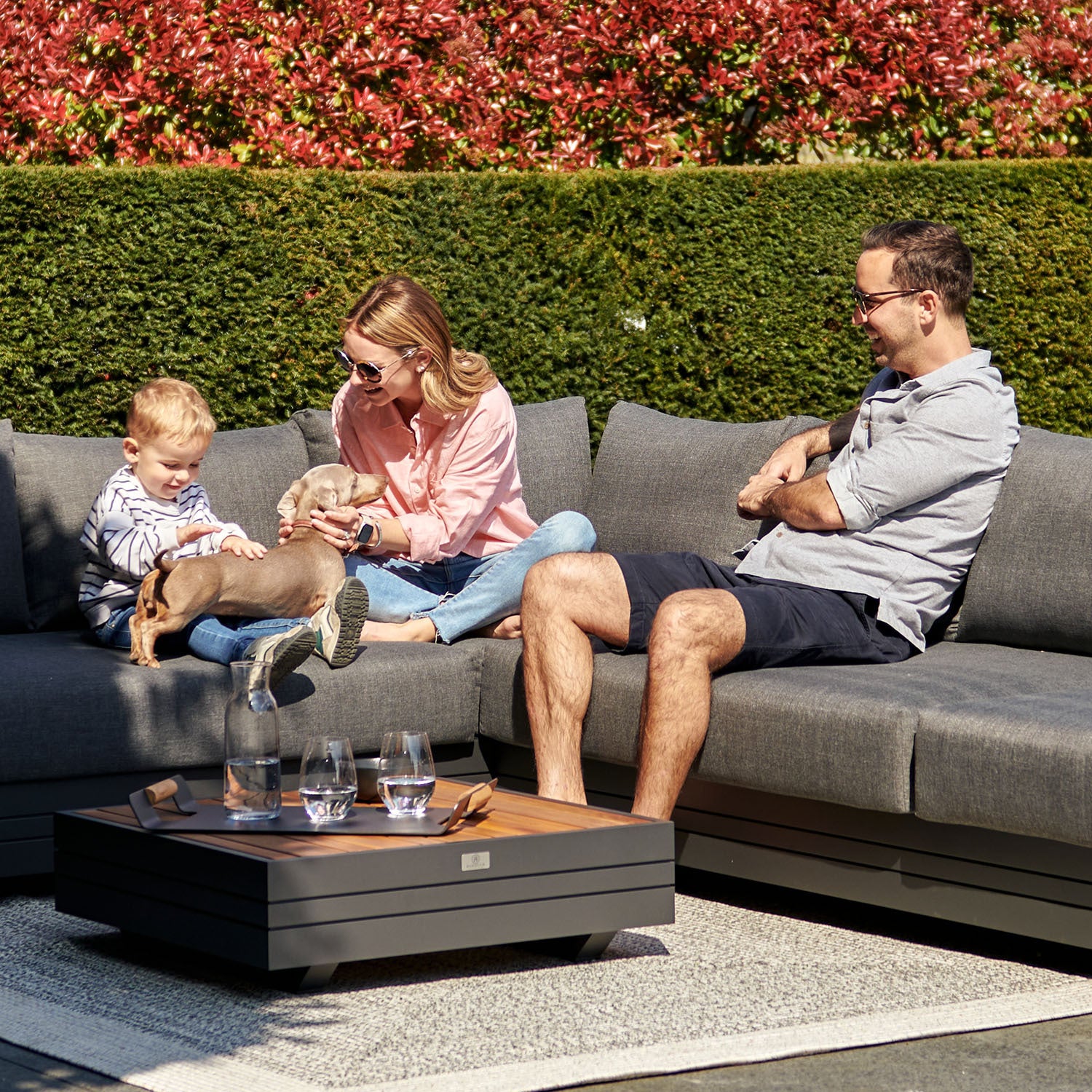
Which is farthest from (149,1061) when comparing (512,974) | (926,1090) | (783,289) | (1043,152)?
(1043,152)

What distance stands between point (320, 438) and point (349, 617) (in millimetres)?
1129

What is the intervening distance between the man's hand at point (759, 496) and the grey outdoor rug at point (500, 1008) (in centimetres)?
124

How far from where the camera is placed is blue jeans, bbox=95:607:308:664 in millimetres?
4512

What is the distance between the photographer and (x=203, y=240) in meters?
6.16

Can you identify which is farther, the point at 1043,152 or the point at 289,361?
the point at 1043,152

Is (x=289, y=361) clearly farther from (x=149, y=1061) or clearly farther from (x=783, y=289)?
(x=149, y=1061)

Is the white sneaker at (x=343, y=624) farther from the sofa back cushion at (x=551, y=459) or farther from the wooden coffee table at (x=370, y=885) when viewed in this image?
the sofa back cushion at (x=551, y=459)

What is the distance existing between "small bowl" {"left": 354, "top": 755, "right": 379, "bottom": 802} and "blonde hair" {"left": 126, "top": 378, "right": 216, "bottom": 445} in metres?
1.37

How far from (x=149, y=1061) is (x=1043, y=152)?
6.42 meters

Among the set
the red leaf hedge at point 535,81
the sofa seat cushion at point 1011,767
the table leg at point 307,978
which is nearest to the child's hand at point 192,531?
the table leg at point 307,978

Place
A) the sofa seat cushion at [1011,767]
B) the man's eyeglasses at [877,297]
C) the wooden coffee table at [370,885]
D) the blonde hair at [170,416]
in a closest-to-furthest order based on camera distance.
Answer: the wooden coffee table at [370,885]
the sofa seat cushion at [1011,767]
the man's eyeglasses at [877,297]
the blonde hair at [170,416]

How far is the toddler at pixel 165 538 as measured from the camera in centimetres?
451

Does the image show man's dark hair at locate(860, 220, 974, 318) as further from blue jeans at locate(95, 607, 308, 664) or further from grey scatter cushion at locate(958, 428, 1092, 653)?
blue jeans at locate(95, 607, 308, 664)

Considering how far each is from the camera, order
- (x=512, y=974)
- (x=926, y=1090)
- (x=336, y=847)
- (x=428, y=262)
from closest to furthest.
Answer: (x=926, y=1090) < (x=336, y=847) < (x=512, y=974) < (x=428, y=262)
